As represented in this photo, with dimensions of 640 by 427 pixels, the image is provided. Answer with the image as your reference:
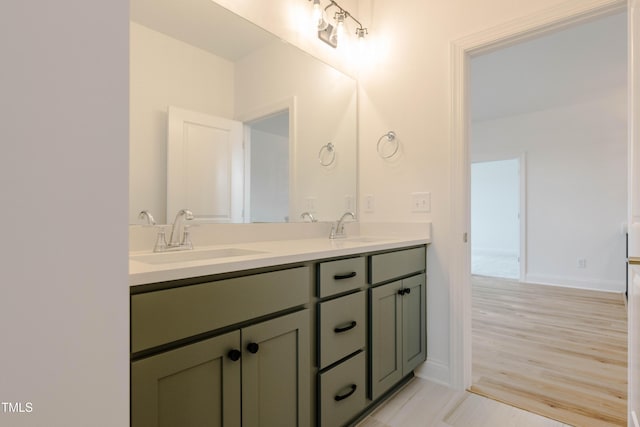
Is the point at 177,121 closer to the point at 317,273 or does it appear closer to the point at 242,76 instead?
the point at 242,76

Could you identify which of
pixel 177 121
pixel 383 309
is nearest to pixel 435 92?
pixel 383 309

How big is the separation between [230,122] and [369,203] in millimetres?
1089

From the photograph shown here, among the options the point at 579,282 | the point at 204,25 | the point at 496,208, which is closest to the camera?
the point at 204,25

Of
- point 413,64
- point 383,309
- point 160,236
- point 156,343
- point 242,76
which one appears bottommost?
point 383,309

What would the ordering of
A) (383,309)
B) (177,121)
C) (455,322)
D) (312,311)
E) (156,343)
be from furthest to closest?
(455,322)
(383,309)
(177,121)
(312,311)
(156,343)

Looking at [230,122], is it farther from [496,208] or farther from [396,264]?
[496,208]

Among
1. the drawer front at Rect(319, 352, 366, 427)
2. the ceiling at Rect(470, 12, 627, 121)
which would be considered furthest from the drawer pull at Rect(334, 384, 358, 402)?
the ceiling at Rect(470, 12, 627, 121)

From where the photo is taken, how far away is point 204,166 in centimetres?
154

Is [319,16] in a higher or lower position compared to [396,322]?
higher

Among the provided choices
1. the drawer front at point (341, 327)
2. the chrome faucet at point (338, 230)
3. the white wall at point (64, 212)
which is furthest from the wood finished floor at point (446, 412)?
the white wall at point (64, 212)

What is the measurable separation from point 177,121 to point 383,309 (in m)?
1.32

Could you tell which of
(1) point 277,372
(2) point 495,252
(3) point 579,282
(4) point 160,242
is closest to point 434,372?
(1) point 277,372

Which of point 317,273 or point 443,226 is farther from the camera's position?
point 443,226

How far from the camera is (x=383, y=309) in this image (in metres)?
1.59
